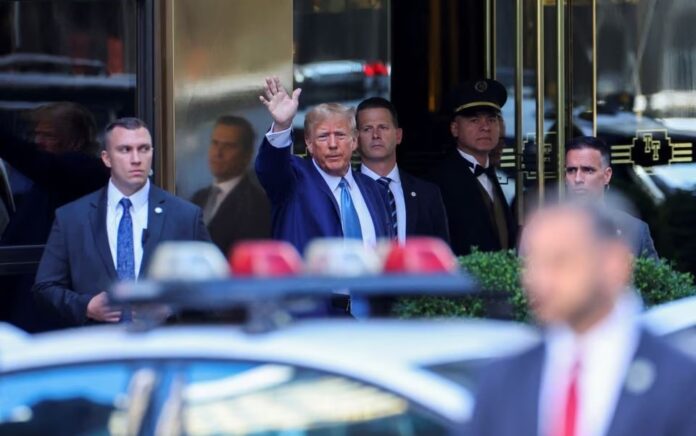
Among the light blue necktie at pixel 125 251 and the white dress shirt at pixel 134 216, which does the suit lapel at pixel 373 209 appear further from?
the light blue necktie at pixel 125 251

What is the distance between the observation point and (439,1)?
40.3ft

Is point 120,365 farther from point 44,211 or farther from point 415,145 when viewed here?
point 415,145

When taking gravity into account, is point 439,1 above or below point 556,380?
above

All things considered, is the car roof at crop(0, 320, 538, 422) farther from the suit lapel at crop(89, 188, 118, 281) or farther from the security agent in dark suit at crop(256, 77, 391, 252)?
the security agent in dark suit at crop(256, 77, 391, 252)

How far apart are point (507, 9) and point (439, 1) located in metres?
0.64

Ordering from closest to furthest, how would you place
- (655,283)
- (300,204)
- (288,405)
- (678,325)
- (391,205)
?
(288,405) < (678,325) < (655,283) < (300,204) < (391,205)

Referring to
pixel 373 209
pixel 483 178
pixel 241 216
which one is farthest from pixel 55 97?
pixel 483 178

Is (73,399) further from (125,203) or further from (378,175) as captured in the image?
(378,175)

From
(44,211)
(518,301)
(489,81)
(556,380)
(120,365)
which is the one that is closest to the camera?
(556,380)

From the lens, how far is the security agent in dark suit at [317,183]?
7957 millimetres

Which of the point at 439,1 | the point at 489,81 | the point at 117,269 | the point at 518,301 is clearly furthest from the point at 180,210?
the point at 439,1

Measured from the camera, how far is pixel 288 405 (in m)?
3.90

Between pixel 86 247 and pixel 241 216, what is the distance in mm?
1972

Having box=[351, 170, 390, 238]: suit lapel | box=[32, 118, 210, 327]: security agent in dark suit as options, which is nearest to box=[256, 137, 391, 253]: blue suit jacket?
box=[351, 170, 390, 238]: suit lapel
